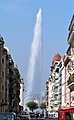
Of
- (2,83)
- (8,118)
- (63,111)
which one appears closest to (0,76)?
(2,83)

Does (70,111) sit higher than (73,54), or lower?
lower

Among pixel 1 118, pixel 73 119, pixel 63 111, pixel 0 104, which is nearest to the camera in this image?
pixel 73 119

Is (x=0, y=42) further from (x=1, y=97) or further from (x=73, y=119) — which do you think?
(x=73, y=119)

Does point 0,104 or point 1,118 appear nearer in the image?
point 1,118

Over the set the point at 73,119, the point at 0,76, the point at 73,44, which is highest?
the point at 73,44

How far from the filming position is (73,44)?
12600 cm

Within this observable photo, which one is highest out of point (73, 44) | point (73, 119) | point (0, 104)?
point (73, 44)

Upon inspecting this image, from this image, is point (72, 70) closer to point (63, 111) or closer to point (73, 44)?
point (73, 44)

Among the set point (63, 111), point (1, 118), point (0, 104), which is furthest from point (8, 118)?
point (0, 104)

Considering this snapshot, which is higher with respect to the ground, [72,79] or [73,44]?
[73,44]

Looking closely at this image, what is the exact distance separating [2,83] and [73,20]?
24.9 m

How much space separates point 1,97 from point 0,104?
13.8ft

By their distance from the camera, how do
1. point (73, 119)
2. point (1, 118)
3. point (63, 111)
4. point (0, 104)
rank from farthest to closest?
point (0, 104) < point (1, 118) < point (63, 111) < point (73, 119)

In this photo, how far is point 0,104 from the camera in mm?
118875
